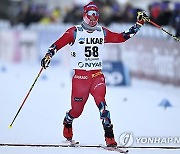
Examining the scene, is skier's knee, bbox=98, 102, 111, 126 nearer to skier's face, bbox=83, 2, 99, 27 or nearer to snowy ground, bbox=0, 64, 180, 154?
snowy ground, bbox=0, 64, 180, 154

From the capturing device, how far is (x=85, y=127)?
10.5m

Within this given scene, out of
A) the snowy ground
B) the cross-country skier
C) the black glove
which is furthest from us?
the snowy ground

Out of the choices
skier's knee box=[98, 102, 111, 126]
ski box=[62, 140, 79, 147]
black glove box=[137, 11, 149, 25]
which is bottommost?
ski box=[62, 140, 79, 147]

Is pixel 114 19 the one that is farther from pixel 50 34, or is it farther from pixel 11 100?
pixel 11 100

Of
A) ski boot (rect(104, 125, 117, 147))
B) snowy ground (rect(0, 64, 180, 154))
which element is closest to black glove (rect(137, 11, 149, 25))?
ski boot (rect(104, 125, 117, 147))

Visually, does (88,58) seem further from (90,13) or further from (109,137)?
(109,137)

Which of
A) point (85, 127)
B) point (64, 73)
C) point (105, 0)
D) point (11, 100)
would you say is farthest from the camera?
point (105, 0)

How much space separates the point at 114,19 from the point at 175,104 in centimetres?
789

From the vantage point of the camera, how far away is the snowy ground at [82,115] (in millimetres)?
9341

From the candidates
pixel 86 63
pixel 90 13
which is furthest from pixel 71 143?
pixel 90 13

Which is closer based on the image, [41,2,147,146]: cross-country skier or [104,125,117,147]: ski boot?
[104,125,117,147]: ski boot

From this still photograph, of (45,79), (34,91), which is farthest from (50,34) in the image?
(34,91)

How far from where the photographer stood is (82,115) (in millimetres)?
11758

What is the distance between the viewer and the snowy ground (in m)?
9.34
